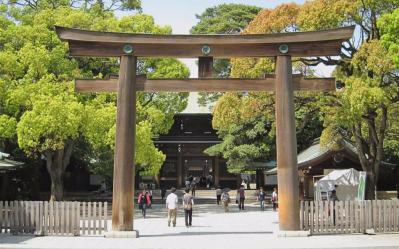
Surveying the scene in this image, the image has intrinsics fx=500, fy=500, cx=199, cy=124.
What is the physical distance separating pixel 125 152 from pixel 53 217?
3160 millimetres

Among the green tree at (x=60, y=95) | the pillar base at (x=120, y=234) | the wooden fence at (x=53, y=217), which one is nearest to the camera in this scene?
the pillar base at (x=120, y=234)

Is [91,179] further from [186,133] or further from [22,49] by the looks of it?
[22,49]

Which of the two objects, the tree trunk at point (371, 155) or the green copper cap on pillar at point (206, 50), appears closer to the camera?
the green copper cap on pillar at point (206, 50)

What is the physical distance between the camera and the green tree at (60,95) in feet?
80.8

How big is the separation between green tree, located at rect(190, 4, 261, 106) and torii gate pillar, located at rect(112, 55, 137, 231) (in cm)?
3643

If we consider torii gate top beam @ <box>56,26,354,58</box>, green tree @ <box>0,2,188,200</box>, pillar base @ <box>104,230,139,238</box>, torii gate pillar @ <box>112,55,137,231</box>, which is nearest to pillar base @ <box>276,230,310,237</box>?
pillar base @ <box>104,230,139,238</box>

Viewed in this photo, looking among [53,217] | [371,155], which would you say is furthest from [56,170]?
[371,155]

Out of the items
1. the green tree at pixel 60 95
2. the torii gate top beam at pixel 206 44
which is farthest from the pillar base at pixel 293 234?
the green tree at pixel 60 95

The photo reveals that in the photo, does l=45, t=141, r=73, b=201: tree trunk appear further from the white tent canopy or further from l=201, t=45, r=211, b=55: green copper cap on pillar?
l=201, t=45, r=211, b=55: green copper cap on pillar

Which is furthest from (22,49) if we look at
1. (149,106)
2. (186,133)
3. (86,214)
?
(186,133)

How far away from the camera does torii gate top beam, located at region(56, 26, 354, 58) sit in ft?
54.5

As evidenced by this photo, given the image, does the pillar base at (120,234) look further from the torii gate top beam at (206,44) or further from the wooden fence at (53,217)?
the torii gate top beam at (206,44)

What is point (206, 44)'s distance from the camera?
16875 millimetres

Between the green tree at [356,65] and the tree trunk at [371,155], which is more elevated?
the green tree at [356,65]
